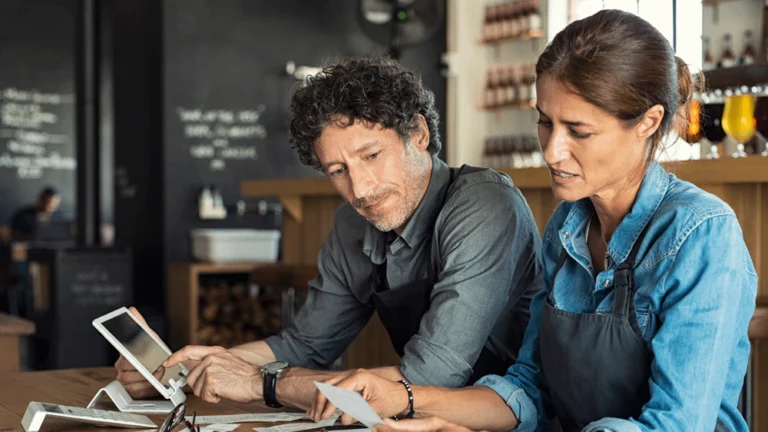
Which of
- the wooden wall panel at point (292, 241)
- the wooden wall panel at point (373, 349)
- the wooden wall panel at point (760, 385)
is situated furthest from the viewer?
the wooden wall panel at point (292, 241)

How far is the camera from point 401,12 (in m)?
6.43

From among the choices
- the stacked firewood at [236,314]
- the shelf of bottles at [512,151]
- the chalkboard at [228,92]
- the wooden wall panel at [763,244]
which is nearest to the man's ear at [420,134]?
the wooden wall panel at [763,244]

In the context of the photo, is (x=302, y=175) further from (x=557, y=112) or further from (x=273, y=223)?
(x=557, y=112)

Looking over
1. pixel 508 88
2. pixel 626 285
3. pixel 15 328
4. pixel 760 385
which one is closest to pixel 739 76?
pixel 760 385

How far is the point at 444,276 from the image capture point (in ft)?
6.35

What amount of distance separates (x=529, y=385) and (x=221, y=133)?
16.6 feet

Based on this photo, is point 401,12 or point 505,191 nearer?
point 505,191

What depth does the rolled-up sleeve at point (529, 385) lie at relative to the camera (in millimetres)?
1737

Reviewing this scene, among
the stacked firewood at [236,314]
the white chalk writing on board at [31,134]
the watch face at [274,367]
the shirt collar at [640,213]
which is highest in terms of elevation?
the white chalk writing on board at [31,134]

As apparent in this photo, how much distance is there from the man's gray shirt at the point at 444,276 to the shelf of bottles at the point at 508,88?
4934 mm

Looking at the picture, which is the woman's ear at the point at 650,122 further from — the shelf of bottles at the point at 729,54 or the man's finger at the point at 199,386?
the shelf of bottles at the point at 729,54

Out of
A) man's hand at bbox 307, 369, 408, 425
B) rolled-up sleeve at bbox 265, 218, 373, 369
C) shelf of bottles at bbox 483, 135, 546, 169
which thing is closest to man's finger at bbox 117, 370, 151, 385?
rolled-up sleeve at bbox 265, 218, 373, 369

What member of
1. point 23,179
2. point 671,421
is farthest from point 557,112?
point 23,179

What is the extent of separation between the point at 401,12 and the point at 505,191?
4.59 metres
